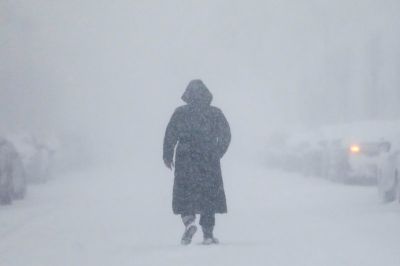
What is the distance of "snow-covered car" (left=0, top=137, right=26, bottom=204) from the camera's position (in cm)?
1586

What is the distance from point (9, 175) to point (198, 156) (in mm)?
8150

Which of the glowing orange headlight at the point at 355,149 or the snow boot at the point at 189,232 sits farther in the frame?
the glowing orange headlight at the point at 355,149

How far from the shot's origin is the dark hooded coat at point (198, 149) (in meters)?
8.80

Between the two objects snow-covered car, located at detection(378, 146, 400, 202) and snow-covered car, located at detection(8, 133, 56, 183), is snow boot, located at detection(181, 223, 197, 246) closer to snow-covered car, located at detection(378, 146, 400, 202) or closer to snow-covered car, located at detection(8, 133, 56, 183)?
snow-covered car, located at detection(378, 146, 400, 202)

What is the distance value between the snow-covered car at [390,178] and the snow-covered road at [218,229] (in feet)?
0.91

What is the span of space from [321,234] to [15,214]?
5.95m

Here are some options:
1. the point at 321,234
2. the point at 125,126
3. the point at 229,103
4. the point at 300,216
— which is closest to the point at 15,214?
the point at 300,216

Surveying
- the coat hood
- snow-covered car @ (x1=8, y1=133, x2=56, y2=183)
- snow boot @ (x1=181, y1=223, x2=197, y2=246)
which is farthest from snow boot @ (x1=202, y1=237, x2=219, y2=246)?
snow-covered car @ (x1=8, y1=133, x2=56, y2=183)

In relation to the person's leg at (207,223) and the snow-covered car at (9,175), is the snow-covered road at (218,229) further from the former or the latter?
the snow-covered car at (9,175)

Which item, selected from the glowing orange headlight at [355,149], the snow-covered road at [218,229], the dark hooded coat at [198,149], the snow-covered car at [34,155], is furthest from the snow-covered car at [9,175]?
the dark hooded coat at [198,149]

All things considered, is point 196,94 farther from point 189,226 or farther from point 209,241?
point 209,241

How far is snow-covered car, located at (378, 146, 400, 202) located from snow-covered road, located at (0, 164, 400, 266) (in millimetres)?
276

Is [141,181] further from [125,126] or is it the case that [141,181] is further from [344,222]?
[125,126]

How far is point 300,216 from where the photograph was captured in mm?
12672
